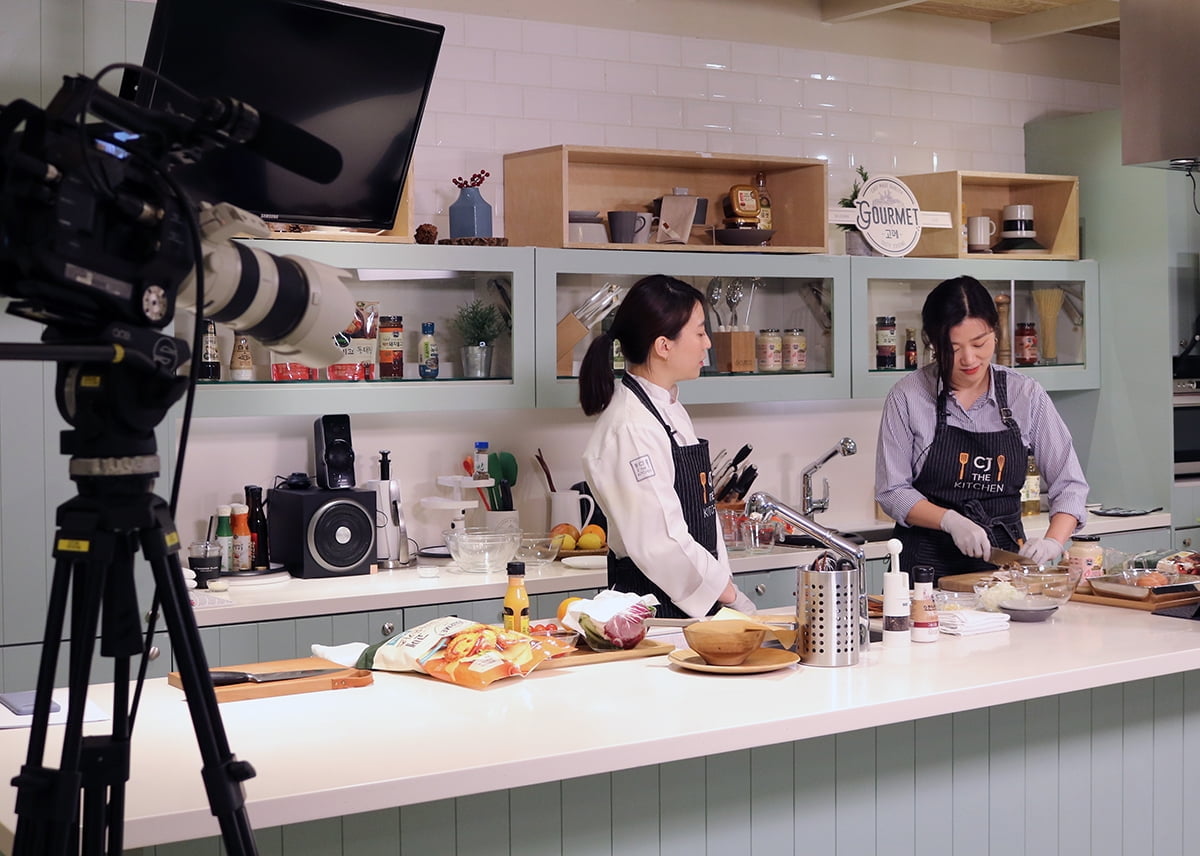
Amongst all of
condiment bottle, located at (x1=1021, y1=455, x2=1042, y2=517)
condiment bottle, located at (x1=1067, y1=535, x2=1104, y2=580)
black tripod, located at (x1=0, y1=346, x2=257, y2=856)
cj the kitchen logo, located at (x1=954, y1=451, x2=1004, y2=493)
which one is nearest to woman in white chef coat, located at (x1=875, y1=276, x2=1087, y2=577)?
cj the kitchen logo, located at (x1=954, y1=451, x2=1004, y2=493)

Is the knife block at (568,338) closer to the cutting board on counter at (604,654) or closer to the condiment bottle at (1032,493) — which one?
the cutting board on counter at (604,654)

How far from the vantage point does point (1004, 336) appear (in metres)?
5.22

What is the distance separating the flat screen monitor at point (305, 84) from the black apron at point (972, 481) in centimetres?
173

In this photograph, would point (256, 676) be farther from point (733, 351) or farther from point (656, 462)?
point (733, 351)

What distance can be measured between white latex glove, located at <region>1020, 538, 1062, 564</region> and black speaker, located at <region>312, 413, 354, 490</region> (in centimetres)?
197

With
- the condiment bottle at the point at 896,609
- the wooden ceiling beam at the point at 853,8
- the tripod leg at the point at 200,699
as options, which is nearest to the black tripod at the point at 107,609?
the tripod leg at the point at 200,699

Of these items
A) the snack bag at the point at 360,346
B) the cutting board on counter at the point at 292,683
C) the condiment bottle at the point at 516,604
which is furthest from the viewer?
the snack bag at the point at 360,346

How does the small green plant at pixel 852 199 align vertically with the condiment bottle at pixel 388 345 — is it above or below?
above

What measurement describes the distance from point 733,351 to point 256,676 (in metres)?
2.59

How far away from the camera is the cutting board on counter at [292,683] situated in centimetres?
230

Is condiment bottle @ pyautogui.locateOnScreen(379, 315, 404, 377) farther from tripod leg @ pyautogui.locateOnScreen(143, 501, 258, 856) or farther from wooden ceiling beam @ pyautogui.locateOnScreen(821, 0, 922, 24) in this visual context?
tripod leg @ pyautogui.locateOnScreen(143, 501, 258, 856)

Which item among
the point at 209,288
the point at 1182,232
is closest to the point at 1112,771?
the point at 209,288

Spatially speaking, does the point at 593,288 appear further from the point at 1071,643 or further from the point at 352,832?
the point at 352,832

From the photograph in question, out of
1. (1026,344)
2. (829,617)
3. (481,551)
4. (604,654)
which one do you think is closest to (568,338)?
(481,551)
